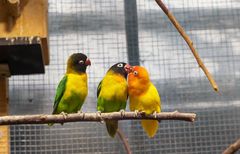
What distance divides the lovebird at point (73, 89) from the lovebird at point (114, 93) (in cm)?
4

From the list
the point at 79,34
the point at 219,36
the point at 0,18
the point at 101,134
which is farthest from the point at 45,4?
the point at 219,36

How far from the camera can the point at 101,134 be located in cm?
119

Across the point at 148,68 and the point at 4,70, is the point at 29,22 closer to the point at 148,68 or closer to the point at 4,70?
the point at 4,70

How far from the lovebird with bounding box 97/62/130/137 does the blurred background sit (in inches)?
11.2

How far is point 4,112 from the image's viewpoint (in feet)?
3.19

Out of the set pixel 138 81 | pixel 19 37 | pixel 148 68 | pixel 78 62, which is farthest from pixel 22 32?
pixel 148 68

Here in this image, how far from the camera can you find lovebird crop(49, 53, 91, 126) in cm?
94

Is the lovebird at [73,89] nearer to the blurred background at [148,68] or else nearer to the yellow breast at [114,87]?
the yellow breast at [114,87]

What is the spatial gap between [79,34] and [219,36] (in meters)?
0.39

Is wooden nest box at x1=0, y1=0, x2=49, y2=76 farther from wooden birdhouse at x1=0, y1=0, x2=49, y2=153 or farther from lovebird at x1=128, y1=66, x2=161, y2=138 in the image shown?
lovebird at x1=128, y1=66, x2=161, y2=138

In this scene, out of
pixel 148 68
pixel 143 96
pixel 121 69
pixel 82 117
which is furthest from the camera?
pixel 148 68

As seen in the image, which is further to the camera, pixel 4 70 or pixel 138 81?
pixel 4 70

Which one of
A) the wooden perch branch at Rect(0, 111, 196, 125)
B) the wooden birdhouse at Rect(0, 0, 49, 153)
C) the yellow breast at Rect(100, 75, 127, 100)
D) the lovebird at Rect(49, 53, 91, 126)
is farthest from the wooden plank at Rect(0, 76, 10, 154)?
the wooden perch branch at Rect(0, 111, 196, 125)

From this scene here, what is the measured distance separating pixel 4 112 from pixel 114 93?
253 millimetres
